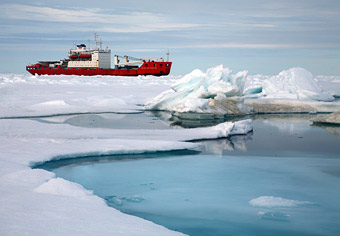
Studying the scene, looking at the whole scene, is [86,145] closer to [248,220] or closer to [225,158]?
[225,158]

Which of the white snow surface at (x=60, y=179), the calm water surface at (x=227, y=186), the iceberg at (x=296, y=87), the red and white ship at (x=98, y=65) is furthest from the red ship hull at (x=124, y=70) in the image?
the calm water surface at (x=227, y=186)

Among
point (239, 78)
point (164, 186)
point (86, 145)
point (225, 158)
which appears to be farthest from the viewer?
point (239, 78)

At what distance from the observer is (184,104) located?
11.8 metres

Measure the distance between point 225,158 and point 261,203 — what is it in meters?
2.14

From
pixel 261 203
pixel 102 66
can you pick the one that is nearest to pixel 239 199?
pixel 261 203

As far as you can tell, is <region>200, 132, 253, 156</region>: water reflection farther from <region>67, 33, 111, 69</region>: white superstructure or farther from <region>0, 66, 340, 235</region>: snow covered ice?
<region>67, 33, 111, 69</region>: white superstructure

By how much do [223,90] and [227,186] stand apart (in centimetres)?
828

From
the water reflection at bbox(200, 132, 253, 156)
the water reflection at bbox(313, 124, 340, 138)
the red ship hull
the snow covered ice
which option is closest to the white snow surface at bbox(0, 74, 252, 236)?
the snow covered ice

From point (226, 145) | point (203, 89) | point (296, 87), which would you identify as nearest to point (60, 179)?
point (226, 145)

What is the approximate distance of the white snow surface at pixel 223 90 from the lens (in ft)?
39.4

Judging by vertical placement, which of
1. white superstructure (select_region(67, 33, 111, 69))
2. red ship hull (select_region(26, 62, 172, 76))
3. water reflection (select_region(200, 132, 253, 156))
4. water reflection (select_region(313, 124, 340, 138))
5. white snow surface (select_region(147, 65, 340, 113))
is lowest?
water reflection (select_region(200, 132, 253, 156))

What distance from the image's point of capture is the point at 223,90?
12516 millimetres

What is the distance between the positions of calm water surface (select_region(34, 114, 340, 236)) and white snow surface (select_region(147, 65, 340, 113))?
15.4 feet

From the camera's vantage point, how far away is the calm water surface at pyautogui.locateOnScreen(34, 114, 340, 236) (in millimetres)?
3398
